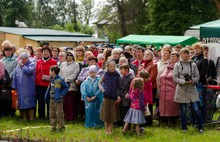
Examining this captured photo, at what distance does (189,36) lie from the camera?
2609cm

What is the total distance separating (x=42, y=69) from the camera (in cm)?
1116

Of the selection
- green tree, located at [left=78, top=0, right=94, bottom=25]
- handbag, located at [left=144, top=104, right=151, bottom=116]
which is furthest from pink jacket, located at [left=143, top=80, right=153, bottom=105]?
green tree, located at [left=78, top=0, right=94, bottom=25]

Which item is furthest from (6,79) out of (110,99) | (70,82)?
(110,99)

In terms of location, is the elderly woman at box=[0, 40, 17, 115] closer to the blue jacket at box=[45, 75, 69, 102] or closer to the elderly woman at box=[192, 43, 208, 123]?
the blue jacket at box=[45, 75, 69, 102]

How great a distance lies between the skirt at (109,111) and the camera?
30.8ft

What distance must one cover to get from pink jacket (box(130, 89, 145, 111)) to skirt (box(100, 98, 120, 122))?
0.48 metres

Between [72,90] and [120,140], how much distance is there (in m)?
2.72

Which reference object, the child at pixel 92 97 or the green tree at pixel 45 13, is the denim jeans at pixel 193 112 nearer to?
the child at pixel 92 97

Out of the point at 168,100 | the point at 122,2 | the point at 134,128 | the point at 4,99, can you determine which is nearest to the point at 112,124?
the point at 134,128

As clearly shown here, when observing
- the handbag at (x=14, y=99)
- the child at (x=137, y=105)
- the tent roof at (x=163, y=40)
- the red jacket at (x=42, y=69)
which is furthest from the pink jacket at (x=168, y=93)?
the tent roof at (x=163, y=40)

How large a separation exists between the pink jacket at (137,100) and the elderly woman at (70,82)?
7.39 ft

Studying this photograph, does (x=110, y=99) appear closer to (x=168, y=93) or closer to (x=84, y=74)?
(x=168, y=93)

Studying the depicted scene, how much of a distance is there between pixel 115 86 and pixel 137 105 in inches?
26.6

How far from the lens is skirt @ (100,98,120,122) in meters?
9.40
